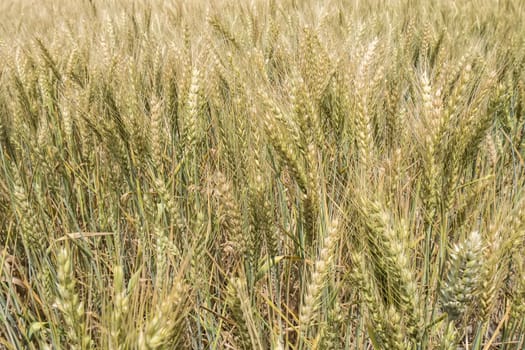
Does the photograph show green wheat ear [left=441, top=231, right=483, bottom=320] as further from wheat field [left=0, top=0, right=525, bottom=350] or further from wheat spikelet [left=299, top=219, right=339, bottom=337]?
wheat spikelet [left=299, top=219, right=339, bottom=337]

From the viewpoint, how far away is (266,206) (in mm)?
1100

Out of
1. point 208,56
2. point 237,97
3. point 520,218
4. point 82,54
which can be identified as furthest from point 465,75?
point 82,54

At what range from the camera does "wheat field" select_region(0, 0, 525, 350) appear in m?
0.86

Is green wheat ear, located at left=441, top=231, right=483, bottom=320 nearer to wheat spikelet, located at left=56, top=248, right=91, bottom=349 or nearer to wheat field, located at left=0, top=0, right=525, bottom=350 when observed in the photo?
wheat field, located at left=0, top=0, right=525, bottom=350

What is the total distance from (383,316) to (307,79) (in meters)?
0.80

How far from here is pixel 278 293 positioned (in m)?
1.23

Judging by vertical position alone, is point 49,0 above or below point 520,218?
above

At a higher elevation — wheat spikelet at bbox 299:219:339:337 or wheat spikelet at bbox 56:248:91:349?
wheat spikelet at bbox 56:248:91:349

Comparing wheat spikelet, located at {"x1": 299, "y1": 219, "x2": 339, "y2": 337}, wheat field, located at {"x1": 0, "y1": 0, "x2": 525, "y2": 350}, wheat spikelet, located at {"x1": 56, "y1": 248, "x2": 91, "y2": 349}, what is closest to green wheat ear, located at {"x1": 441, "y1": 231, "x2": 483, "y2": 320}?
wheat field, located at {"x1": 0, "y1": 0, "x2": 525, "y2": 350}

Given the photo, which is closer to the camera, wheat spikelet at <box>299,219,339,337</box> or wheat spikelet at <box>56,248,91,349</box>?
wheat spikelet at <box>56,248,91,349</box>

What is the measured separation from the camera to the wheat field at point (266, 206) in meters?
0.86

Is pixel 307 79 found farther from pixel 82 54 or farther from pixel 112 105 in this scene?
pixel 82 54

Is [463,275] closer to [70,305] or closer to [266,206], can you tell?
[266,206]

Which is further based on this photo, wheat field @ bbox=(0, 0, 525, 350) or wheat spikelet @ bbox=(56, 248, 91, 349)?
wheat field @ bbox=(0, 0, 525, 350)
